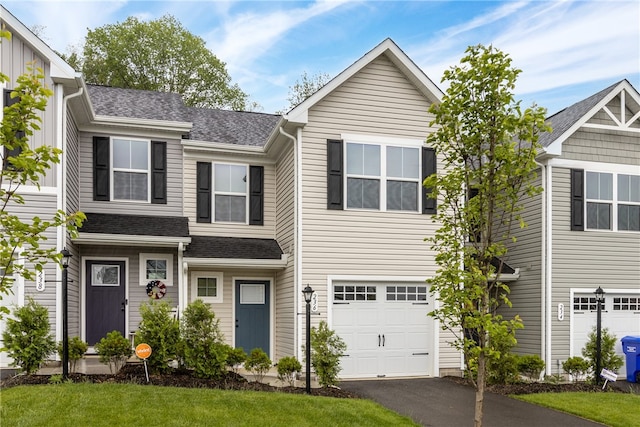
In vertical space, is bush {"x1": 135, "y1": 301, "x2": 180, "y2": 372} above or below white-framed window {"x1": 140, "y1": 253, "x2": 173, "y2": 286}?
below

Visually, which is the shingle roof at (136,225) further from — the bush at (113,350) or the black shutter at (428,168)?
the black shutter at (428,168)

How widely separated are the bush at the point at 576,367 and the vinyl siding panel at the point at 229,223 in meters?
7.59

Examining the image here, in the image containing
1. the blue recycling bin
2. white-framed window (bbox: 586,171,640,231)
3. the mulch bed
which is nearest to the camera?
the mulch bed

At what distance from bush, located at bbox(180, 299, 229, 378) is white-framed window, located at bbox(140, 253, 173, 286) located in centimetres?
315

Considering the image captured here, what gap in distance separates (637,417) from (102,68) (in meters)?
27.8

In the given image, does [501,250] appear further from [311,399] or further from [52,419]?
[52,419]

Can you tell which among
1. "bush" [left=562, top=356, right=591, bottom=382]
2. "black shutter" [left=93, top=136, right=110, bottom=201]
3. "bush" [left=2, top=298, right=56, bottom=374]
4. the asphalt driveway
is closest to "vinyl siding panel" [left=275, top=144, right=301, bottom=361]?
the asphalt driveway

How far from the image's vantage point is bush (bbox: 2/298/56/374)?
29.6 ft

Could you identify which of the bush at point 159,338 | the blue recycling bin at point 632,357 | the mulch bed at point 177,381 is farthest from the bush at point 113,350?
the blue recycling bin at point 632,357

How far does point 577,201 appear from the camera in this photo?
1346cm

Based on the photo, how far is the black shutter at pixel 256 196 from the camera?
45.3 ft

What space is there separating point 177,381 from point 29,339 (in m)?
2.59

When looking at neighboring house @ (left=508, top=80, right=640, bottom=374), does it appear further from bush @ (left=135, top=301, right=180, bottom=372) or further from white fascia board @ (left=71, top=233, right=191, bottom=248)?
bush @ (left=135, top=301, right=180, bottom=372)

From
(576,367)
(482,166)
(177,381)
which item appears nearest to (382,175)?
(482,166)
